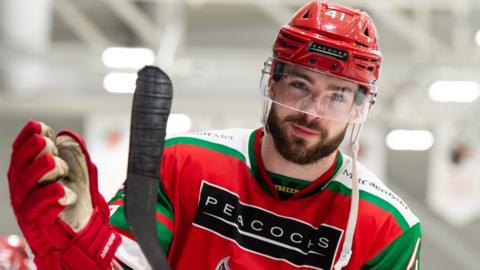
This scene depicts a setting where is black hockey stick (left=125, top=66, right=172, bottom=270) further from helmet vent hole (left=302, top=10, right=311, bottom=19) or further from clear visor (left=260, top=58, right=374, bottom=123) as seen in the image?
helmet vent hole (left=302, top=10, right=311, bottom=19)

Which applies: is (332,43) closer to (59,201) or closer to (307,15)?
(307,15)

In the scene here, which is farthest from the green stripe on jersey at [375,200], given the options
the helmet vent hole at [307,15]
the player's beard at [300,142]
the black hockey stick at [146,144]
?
the black hockey stick at [146,144]

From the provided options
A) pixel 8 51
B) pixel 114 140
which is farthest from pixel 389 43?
pixel 8 51

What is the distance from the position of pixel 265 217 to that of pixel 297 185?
0.11 meters

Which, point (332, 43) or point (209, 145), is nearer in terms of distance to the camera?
point (332, 43)

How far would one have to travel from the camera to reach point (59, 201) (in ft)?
6.04

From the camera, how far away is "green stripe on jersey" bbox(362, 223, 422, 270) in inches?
92.6

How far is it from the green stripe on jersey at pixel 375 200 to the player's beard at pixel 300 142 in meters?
0.11

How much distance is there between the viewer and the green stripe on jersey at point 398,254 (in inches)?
92.6

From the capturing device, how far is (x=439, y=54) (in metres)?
7.75

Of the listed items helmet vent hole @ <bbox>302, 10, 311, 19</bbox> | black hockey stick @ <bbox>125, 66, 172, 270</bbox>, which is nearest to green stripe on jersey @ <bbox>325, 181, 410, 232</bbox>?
helmet vent hole @ <bbox>302, 10, 311, 19</bbox>

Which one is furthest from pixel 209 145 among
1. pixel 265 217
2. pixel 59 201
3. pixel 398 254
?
pixel 59 201

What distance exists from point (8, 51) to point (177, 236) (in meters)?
4.91

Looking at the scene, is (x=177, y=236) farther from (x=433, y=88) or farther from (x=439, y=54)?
(x=433, y=88)
